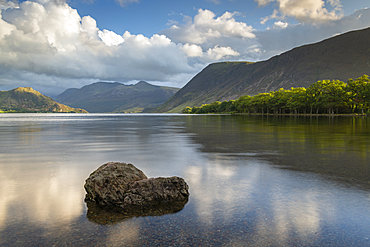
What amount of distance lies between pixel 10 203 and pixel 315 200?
12.6 m

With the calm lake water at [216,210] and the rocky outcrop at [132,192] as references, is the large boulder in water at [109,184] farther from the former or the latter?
the calm lake water at [216,210]

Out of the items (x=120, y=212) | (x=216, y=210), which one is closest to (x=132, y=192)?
(x=120, y=212)

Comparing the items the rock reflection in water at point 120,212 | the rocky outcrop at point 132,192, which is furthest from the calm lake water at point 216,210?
the rocky outcrop at point 132,192

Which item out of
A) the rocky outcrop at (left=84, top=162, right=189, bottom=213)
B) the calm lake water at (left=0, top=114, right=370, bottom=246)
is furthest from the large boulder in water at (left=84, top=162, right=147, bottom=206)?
the calm lake water at (left=0, top=114, right=370, bottom=246)

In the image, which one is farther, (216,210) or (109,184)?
(109,184)

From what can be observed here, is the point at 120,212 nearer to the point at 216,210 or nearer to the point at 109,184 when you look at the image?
the point at 109,184

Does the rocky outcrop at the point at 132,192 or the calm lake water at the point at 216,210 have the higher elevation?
the rocky outcrop at the point at 132,192

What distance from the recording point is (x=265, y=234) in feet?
27.7

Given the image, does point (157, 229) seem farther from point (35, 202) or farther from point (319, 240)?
point (35, 202)

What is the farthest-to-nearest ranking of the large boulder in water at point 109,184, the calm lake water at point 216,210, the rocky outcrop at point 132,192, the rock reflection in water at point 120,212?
1. the large boulder in water at point 109,184
2. the rocky outcrop at point 132,192
3. the rock reflection in water at point 120,212
4. the calm lake water at point 216,210

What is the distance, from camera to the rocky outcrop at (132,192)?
10.8 m

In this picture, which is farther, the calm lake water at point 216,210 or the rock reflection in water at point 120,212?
the rock reflection in water at point 120,212

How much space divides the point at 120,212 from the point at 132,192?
1028 mm

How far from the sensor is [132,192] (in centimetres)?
1113
